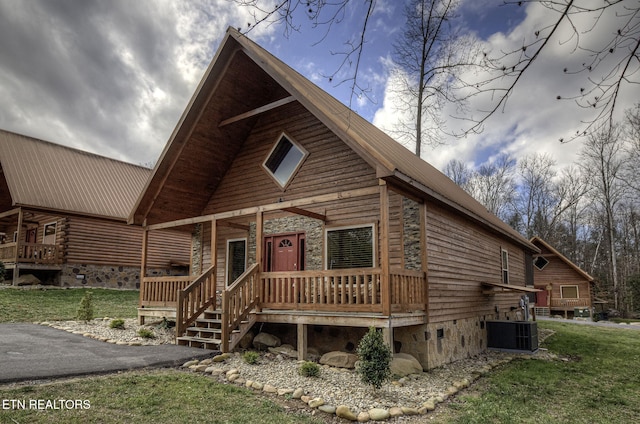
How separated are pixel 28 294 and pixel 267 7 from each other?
18257mm

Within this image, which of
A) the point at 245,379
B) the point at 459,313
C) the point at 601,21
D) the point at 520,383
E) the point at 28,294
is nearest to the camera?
the point at 601,21

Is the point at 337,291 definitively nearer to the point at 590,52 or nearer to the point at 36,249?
the point at 590,52

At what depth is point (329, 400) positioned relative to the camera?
656 cm

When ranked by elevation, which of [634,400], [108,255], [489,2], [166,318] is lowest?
[634,400]

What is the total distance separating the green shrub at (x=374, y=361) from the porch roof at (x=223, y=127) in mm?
3531

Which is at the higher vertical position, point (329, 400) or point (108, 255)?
point (108, 255)

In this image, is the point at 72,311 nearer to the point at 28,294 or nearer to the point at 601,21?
the point at 28,294

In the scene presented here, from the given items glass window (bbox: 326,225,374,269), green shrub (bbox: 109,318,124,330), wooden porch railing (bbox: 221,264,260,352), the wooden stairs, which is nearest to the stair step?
the wooden stairs

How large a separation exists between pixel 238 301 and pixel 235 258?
4.00 m

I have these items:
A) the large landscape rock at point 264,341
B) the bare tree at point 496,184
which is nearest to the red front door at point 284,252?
the large landscape rock at point 264,341

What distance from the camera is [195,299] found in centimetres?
1075

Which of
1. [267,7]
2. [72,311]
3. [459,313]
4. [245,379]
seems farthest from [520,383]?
[72,311]

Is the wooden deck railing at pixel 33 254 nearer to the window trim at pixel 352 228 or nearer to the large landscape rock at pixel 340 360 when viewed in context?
the window trim at pixel 352 228

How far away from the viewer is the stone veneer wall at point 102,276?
21.1 m
